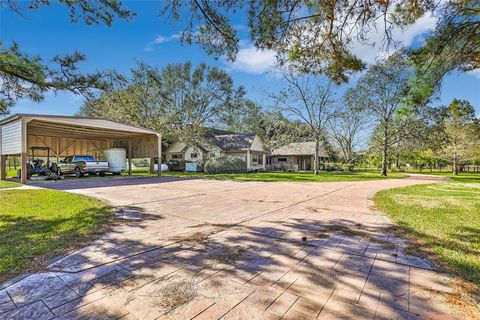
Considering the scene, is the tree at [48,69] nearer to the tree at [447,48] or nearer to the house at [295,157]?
the tree at [447,48]

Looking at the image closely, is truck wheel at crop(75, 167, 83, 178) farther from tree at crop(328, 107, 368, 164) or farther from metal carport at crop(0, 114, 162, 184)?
tree at crop(328, 107, 368, 164)

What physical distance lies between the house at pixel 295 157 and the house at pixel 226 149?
166 inches

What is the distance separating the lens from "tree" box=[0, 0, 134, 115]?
4684 mm

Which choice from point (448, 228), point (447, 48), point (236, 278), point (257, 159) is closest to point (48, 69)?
point (236, 278)

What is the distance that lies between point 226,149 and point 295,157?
12.1 m

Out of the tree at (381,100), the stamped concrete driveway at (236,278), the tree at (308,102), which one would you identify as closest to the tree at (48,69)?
the stamped concrete driveway at (236,278)

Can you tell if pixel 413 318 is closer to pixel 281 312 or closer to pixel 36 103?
pixel 281 312

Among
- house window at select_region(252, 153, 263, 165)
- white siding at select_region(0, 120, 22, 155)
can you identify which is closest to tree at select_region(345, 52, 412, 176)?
house window at select_region(252, 153, 263, 165)

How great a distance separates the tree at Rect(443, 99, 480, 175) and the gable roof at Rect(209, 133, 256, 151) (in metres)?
20.7

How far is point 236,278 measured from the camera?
2.77 meters

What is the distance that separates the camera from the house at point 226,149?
2864 centimetres

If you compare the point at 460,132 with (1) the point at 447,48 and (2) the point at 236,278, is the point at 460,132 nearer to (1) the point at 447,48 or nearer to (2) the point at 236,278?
(1) the point at 447,48

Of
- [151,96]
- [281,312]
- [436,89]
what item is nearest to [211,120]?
[151,96]

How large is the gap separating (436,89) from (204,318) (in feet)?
19.3
